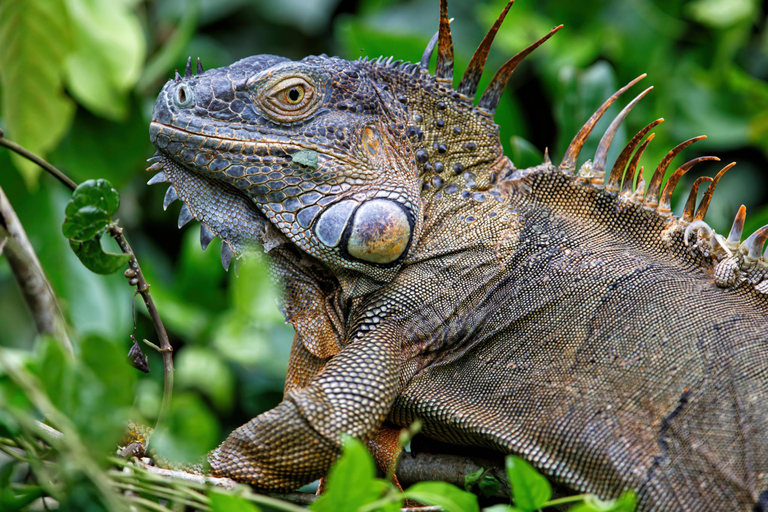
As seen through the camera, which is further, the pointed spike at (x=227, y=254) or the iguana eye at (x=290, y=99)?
the pointed spike at (x=227, y=254)

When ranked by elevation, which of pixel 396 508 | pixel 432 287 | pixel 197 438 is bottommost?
pixel 396 508

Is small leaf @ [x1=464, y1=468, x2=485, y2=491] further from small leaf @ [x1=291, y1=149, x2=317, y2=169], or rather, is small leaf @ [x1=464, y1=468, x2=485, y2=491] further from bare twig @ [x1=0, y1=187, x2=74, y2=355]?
bare twig @ [x1=0, y1=187, x2=74, y2=355]

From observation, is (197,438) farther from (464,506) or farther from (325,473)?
(325,473)

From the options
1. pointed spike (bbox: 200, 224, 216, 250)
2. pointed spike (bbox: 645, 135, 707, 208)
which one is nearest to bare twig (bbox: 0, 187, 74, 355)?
pointed spike (bbox: 200, 224, 216, 250)

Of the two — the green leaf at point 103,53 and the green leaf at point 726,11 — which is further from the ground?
the green leaf at point 726,11

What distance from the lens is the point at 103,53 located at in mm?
3955

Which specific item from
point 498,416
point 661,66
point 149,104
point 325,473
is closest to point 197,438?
point 325,473

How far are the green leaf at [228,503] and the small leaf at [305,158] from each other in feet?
4.09

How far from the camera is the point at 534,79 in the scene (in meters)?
6.41

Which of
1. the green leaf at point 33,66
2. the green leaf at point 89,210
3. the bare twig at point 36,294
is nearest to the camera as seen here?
the green leaf at point 89,210

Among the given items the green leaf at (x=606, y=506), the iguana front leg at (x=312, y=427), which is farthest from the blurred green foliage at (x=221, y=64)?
the green leaf at (x=606, y=506)

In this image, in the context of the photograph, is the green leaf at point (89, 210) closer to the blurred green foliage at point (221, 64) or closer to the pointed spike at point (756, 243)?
the blurred green foliage at point (221, 64)

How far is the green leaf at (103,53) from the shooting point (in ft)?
12.5

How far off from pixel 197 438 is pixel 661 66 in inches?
200
